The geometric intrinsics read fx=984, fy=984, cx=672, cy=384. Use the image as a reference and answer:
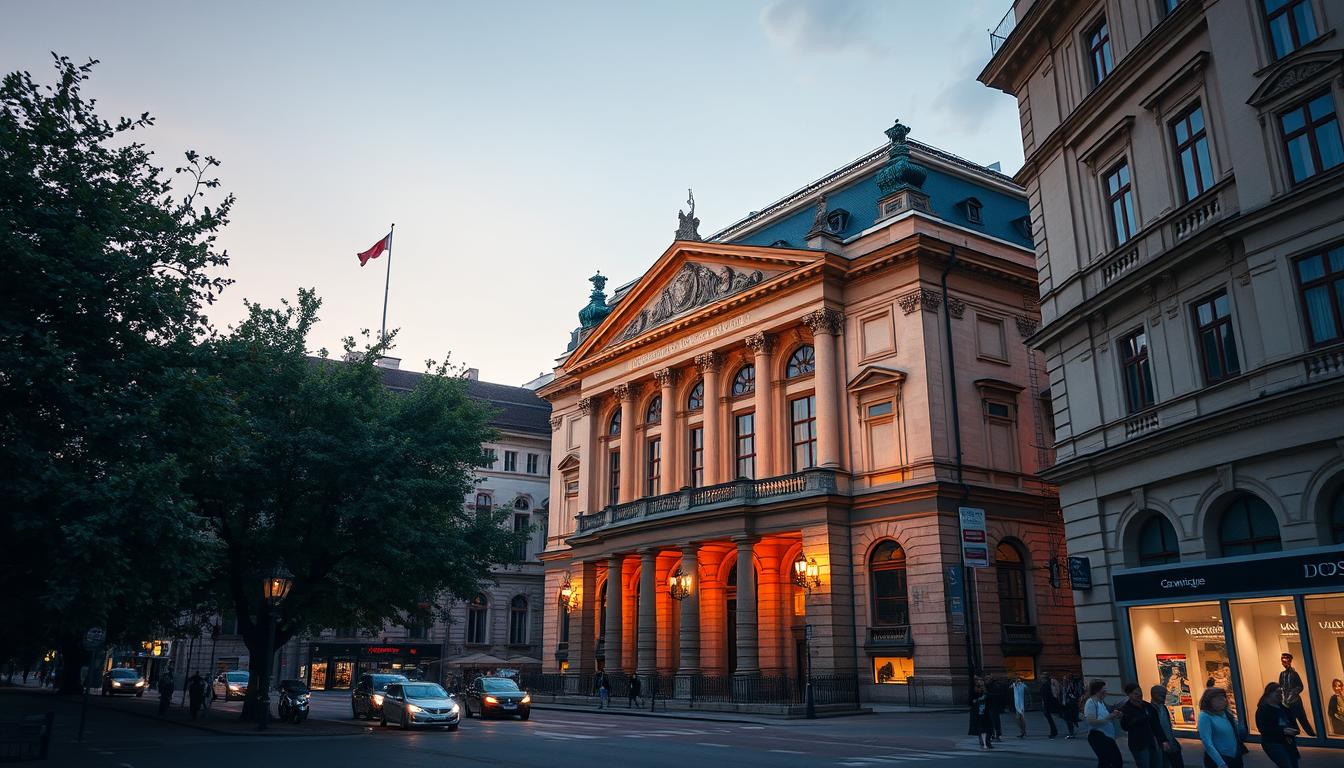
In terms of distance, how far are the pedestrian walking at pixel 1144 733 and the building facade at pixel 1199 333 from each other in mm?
7111

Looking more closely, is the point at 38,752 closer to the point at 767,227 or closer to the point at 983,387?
the point at 983,387

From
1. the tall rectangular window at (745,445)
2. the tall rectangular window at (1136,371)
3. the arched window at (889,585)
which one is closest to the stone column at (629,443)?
the tall rectangular window at (745,445)

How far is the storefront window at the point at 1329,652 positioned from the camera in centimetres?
1688

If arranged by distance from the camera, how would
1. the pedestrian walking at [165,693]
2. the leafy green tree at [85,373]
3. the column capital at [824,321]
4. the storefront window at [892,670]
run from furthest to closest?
the column capital at [824,321]
the storefront window at [892,670]
the pedestrian walking at [165,693]
the leafy green tree at [85,373]

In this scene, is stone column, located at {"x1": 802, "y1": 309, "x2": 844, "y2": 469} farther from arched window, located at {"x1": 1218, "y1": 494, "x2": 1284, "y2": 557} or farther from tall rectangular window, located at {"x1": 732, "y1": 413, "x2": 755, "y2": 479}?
arched window, located at {"x1": 1218, "y1": 494, "x2": 1284, "y2": 557}

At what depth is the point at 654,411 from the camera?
5216 centimetres

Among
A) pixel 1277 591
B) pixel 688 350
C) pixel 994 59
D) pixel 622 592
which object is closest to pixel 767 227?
pixel 688 350

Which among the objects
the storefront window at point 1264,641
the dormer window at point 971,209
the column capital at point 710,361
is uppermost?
the dormer window at point 971,209

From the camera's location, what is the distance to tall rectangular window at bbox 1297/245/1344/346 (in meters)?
17.3

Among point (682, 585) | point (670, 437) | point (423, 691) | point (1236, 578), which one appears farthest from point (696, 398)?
point (1236, 578)

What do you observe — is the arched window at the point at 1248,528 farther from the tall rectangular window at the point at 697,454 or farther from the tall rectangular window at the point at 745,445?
the tall rectangular window at the point at 697,454

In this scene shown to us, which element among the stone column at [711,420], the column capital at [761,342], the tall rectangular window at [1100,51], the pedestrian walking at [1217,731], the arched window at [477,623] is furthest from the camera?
the arched window at [477,623]

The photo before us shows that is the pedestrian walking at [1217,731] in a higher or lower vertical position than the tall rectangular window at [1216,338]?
lower

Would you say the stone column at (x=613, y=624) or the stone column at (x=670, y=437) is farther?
the stone column at (x=670, y=437)
